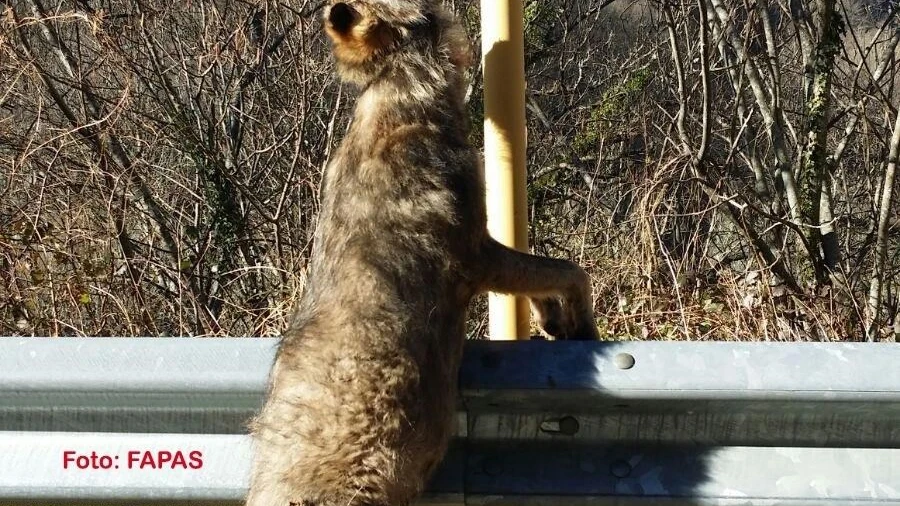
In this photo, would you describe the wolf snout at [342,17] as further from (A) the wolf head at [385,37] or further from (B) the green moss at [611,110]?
(B) the green moss at [611,110]

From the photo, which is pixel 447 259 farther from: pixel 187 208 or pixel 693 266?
pixel 187 208

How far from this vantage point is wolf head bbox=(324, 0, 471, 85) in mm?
3697

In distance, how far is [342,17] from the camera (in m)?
3.66

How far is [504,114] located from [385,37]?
54cm

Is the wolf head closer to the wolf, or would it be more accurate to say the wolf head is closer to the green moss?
the wolf

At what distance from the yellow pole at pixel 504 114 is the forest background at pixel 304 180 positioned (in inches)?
65.7

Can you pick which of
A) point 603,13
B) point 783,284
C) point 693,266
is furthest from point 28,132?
point 603,13

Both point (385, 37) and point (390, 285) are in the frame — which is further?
point (385, 37)

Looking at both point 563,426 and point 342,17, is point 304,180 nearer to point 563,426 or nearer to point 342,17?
point 342,17

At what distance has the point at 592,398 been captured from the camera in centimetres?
284

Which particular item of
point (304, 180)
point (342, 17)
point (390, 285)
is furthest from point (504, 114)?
point (304, 180)

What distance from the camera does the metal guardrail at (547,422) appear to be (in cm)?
278

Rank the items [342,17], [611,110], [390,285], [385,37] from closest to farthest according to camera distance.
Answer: [390,285]
[342,17]
[385,37]
[611,110]

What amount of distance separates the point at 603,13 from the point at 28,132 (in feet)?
21.2
